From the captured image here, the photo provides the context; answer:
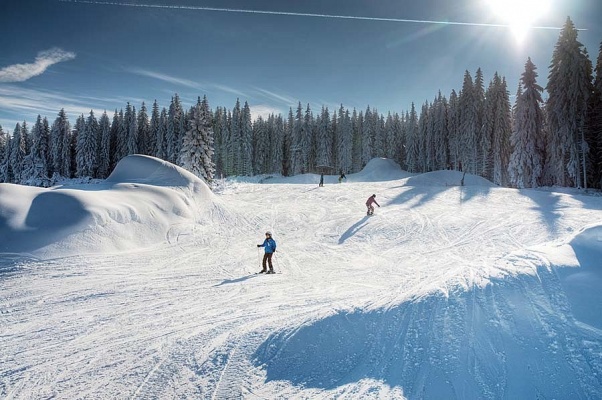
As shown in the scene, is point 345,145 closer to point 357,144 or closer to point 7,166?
point 357,144

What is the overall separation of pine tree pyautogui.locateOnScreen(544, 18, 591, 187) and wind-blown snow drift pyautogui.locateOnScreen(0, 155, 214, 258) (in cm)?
3625

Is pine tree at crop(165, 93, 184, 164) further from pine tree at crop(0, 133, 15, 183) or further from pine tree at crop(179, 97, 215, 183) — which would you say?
pine tree at crop(0, 133, 15, 183)

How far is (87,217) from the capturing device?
45.0ft

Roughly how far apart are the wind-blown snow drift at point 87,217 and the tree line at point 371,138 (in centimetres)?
1884

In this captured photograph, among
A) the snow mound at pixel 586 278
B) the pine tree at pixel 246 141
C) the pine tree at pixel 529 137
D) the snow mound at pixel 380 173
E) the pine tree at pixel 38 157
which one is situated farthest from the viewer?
the pine tree at pixel 246 141

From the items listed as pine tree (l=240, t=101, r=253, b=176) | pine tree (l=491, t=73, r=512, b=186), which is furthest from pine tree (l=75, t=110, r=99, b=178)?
pine tree (l=491, t=73, r=512, b=186)

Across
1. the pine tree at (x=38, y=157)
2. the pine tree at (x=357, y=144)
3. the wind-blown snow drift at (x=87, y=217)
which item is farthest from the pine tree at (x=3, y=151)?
the pine tree at (x=357, y=144)

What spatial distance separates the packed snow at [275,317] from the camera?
4703mm

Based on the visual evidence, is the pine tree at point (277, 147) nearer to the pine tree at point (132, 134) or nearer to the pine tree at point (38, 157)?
the pine tree at point (132, 134)

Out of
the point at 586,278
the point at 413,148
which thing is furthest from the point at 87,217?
the point at 413,148

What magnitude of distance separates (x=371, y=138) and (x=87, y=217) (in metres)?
73.3

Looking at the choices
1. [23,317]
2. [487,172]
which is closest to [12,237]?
[23,317]

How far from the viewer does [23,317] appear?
7324 mm

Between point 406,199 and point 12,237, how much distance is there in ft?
85.5
